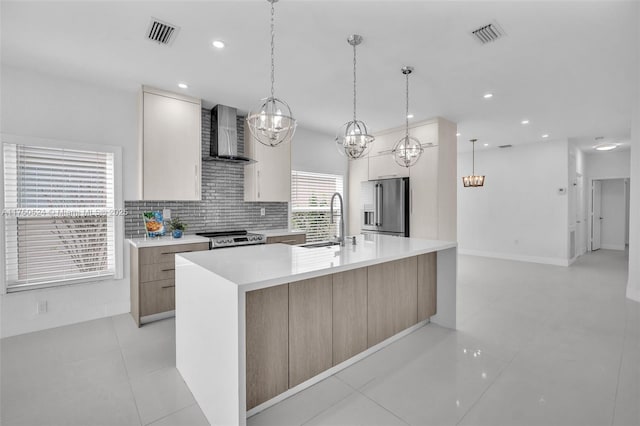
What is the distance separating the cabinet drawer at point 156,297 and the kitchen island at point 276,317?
4.02ft

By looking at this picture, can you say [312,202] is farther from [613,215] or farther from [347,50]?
[613,215]

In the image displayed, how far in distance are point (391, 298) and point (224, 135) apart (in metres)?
2.99

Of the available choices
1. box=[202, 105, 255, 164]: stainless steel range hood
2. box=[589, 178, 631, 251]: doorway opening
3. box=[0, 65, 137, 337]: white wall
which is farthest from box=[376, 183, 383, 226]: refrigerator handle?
box=[589, 178, 631, 251]: doorway opening

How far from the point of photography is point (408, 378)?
7.30ft

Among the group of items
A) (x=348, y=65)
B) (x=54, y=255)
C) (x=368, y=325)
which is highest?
(x=348, y=65)

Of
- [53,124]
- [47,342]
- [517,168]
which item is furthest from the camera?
[517,168]

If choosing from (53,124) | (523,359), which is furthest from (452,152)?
(53,124)

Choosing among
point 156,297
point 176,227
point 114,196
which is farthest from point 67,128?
point 156,297

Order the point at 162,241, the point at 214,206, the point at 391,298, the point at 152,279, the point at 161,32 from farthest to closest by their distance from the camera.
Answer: the point at 214,206 → the point at 162,241 → the point at 152,279 → the point at 391,298 → the point at 161,32

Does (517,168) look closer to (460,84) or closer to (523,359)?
(460,84)

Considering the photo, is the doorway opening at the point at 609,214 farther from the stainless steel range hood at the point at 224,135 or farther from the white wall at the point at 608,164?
the stainless steel range hood at the point at 224,135

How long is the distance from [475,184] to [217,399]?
6444 millimetres

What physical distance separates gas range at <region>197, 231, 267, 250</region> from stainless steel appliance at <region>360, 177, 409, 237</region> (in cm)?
229

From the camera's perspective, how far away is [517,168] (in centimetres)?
709
